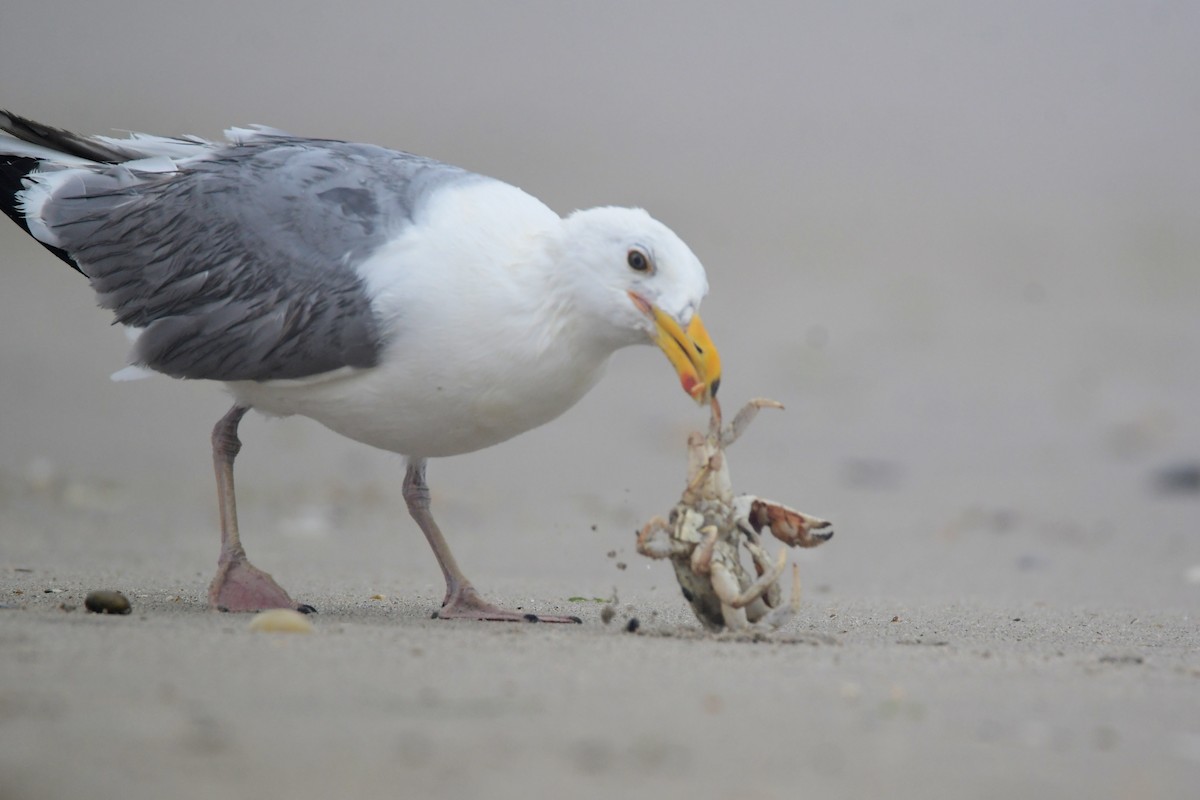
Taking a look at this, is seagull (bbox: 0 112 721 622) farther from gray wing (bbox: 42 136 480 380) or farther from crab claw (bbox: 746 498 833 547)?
crab claw (bbox: 746 498 833 547)

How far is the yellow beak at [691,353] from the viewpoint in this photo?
4.46m

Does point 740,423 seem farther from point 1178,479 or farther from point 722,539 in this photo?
point 1178,479

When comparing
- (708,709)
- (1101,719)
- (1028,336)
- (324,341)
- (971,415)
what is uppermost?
(1028,336)

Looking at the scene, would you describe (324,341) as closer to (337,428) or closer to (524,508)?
(337,428)

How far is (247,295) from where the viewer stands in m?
5.10

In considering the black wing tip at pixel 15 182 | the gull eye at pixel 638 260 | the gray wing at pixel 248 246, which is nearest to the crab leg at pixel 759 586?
the gull eye at pixel 638 260

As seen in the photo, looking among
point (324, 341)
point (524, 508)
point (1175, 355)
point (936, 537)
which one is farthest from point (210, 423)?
point (1175, 355)

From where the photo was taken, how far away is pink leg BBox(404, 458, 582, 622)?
5164 millimetres

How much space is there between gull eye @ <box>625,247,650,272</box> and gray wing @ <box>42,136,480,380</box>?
0.81m

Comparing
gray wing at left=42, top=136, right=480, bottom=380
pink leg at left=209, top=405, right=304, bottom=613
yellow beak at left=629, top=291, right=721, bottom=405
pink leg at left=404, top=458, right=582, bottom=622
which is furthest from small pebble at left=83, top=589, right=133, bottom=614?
yellow beak at left=629, top=291, right=721, bottom=405

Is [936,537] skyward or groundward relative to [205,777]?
skyward

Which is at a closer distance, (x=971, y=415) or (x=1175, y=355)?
(x=971, y=415)

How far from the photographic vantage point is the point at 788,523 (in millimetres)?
4766

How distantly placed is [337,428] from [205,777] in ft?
8.24
